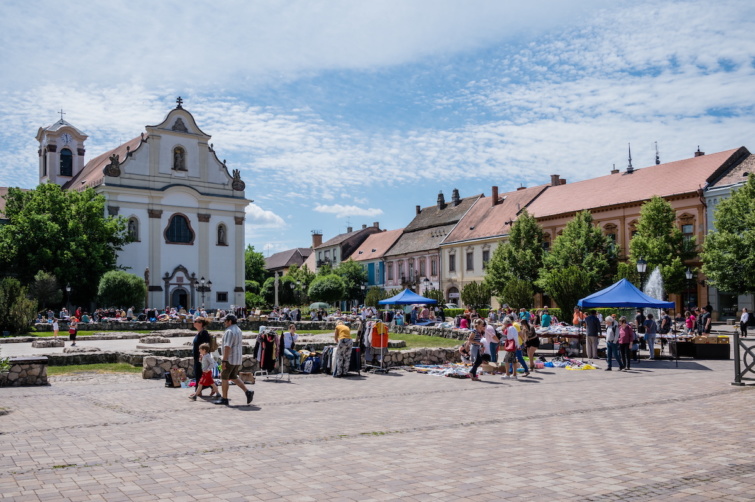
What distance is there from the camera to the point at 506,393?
14.8 meters

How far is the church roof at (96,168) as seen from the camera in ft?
196

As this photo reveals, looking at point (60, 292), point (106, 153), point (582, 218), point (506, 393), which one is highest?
point (106, 153)

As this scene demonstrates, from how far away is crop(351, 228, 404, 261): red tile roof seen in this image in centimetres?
8069

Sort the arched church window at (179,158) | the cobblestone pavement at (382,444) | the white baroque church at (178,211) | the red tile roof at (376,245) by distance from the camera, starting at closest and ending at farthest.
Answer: the cobblestone pavement at (382,444) < the white baroque church at (178,211) < the arched church window at (179,158) < the red tile roof at (376,245)

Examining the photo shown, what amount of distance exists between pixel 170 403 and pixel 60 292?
37.0 meters

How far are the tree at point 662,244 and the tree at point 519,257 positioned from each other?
29.1 feet

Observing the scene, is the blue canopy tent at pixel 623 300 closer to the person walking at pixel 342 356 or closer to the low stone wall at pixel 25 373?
the person walking at pixel 342 356

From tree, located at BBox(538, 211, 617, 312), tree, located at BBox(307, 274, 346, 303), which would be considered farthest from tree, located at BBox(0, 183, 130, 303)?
tree, located at BBox(538, 211, 617, 312)

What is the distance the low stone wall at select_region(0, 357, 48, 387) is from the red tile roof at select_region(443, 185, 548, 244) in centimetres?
4525

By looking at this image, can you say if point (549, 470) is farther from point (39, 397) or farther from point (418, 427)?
point (39, 397)

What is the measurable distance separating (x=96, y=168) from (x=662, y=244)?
1945 inches

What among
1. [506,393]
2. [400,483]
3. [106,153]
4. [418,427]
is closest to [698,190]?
[506,393]

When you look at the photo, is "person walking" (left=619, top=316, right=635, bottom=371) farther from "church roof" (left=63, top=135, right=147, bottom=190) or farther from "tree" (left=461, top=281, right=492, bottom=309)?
"church roof" (left=63, top=135, right=147, bottom=190)

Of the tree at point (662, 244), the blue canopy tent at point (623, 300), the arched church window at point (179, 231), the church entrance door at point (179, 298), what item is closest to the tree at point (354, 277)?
the arched church window at point (179, 231)
